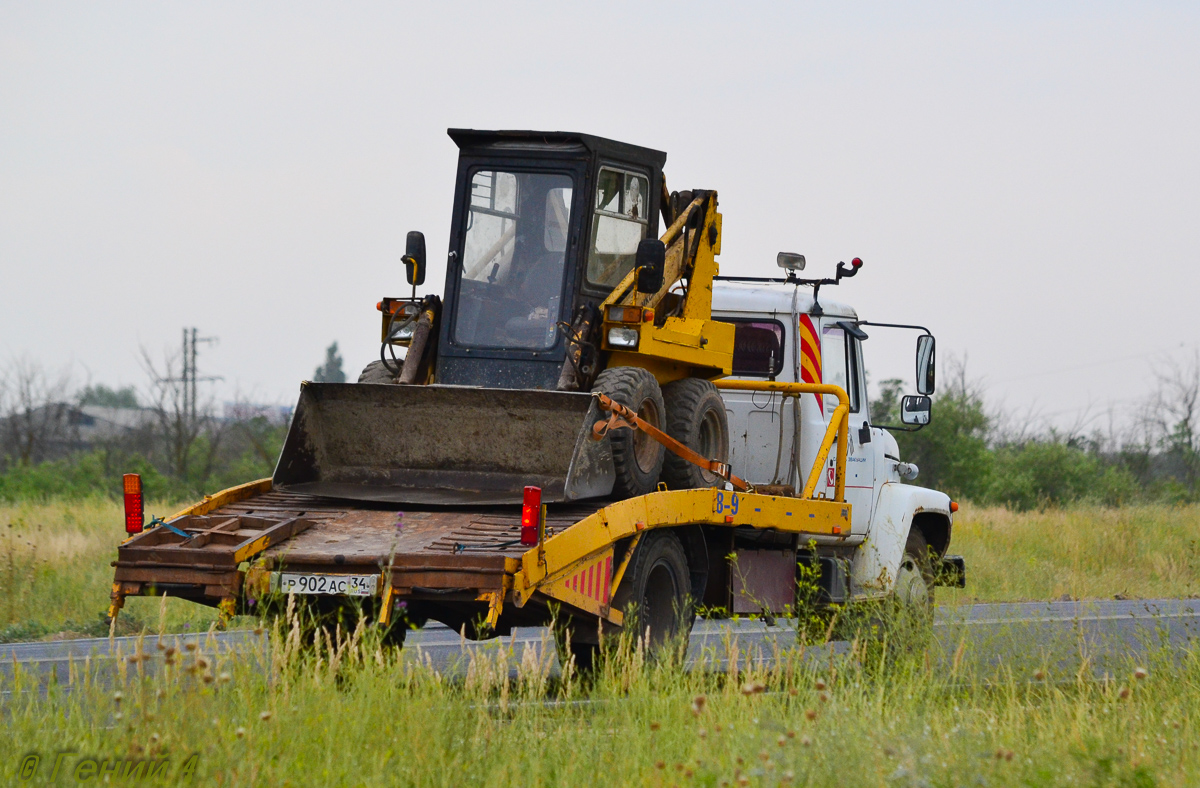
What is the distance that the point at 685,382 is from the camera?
30.9 ft

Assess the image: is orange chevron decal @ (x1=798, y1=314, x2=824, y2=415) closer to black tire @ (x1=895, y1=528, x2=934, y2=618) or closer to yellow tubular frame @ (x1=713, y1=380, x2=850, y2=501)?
yellow tubular frame @ (x1=713, y1=380, x2=850, y2=501)

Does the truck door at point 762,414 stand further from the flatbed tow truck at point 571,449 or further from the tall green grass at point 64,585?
the tall green grass at point 64,585

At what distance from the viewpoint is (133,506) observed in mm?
7707

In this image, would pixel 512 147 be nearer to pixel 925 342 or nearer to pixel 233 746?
pixel 925 342

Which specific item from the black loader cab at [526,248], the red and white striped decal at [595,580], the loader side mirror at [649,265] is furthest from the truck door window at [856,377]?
the red and white striped decal at [595,580]

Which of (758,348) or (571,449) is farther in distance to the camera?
(758,348)

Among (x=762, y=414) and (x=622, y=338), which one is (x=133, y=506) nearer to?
(x=622, y=338)

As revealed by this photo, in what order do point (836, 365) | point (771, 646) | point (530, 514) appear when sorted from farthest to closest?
point (836, 365), point (771, 646), point (530, 514)

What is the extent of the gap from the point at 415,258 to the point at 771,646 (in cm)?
356

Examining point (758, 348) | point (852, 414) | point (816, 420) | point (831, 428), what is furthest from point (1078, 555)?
point (831, 428)

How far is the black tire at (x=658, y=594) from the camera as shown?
797cm

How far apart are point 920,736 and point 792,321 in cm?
565

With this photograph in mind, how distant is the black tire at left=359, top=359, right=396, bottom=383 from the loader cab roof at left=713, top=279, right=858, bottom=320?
9.13ft

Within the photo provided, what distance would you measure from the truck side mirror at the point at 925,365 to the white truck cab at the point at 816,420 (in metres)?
0.02
